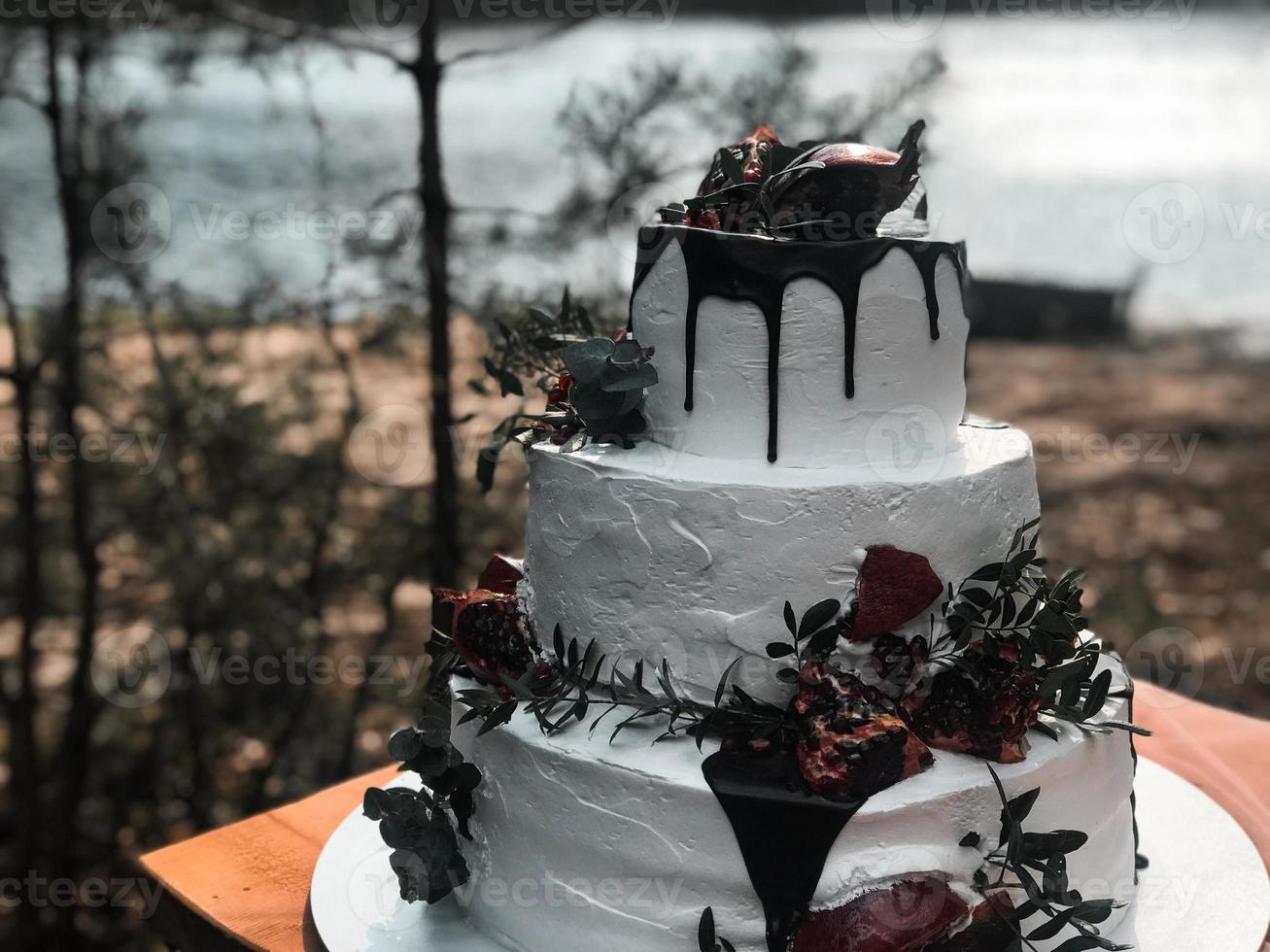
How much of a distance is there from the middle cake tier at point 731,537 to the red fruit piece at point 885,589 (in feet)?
0.07

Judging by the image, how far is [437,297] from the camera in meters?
3.87

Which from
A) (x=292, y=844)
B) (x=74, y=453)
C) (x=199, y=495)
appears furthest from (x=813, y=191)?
(x=74, y=453)

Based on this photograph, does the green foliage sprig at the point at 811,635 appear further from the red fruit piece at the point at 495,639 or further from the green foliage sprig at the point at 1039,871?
the red fruit piece at the point at 495,639

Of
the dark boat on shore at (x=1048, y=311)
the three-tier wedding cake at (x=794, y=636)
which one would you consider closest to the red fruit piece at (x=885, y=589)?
the three-tier wedding cake at (x=794, y=636)

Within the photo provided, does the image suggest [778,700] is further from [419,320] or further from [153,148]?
[153,148]

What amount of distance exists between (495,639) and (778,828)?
0.67 m

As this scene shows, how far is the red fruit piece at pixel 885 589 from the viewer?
6.57ft

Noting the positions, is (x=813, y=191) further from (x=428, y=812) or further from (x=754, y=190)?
(x=428, y=812)

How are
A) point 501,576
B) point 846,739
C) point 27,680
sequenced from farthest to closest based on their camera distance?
point 27,680
point 501,576
point 846,739

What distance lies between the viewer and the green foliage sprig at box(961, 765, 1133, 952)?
1944mm

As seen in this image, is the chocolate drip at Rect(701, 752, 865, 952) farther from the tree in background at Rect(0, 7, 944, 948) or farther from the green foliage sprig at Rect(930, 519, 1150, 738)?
the tree in background at Rect(0, 7, 944, 948)

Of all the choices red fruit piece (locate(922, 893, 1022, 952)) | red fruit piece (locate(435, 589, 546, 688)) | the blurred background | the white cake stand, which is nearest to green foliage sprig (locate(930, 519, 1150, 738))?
red fruit piece (locate(922, 893, 1022, 952))

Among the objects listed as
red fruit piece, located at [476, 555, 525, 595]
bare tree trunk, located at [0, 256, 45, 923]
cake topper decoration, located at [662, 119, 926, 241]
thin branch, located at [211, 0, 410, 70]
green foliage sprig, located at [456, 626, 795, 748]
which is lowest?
bare tree trunk, located at [0, 256, 45, 923]

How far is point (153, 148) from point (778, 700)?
2980mm
